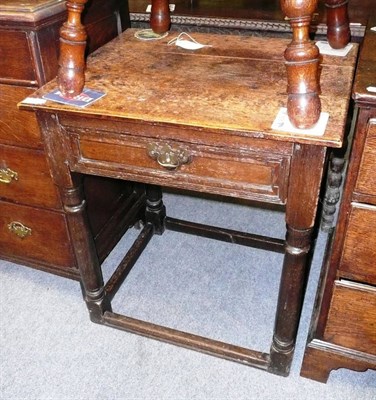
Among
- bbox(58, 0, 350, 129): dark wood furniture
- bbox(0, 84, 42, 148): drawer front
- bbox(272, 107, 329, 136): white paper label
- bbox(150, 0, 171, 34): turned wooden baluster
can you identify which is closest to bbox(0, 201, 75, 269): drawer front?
bbox(0, 84, 42, 148): drawer front

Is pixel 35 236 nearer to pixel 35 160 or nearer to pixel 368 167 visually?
pixel 35 160

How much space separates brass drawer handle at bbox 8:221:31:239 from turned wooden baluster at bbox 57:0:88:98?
23.9 inches

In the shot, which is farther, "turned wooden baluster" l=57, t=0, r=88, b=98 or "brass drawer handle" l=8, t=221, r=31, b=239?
"brass drawer handle" l=8, t=221, r=31, b=239

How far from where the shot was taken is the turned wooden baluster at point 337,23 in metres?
1.13

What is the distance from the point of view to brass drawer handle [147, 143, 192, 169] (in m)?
0.96

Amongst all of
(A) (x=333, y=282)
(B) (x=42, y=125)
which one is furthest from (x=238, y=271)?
(B) (x=42, y=125)

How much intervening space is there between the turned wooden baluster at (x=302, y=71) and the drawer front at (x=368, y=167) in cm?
10

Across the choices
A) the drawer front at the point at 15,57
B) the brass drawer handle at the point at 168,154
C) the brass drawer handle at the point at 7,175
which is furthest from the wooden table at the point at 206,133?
the brass drawer handle at the point at 7,175

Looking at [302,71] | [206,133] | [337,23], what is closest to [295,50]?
[302,71]

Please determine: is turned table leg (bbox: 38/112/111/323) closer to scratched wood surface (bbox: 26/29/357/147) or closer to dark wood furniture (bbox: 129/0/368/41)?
scratched wood surface (bbox: 26/29/357/147)

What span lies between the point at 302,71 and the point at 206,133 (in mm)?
216

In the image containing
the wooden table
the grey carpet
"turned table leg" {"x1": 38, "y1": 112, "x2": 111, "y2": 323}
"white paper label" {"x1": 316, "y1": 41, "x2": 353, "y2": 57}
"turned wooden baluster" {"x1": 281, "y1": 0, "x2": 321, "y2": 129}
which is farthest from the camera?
the grey carpet

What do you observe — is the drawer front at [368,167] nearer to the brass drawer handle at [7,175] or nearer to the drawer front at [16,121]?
the drawer front at [16,121]

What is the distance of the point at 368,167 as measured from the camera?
0.89 meters
